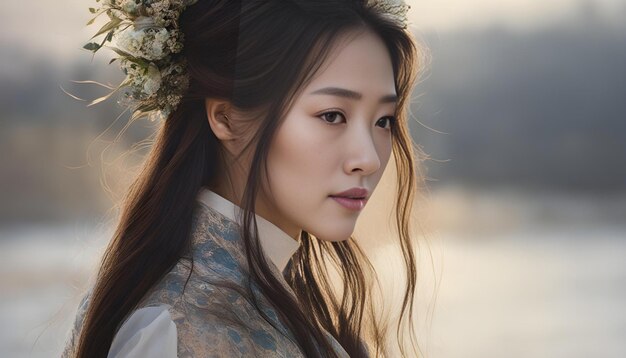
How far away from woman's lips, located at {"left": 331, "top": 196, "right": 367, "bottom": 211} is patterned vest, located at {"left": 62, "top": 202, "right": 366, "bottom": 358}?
0.16 m

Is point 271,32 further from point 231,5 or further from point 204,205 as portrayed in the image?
point 204,205

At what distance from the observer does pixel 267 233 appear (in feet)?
5.98

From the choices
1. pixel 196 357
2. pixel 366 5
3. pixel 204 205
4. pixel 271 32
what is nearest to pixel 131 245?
pixel 204 205

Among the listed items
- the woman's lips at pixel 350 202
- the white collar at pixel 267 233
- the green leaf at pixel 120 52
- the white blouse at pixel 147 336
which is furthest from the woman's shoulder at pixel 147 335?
the green leaf at pixel 120 52

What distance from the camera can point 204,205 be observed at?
177cm

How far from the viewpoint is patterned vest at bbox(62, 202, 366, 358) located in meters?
1.54

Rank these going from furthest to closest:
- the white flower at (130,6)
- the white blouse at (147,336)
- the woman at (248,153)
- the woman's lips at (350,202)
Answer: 1. the white flower at (130,6)
2. the woman's lips at (350,202)
3. the woman at (248,153)
4. the white blouse at (147,336)

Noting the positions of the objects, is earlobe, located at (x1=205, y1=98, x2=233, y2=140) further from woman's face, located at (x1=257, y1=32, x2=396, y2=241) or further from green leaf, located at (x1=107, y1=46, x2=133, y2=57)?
green leaf, located at (x1=107, y1=46, x2=133, y2=57)

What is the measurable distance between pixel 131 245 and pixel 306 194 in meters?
0.30

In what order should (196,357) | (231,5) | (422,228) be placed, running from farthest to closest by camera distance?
(422,228), (231,5), (196,357)

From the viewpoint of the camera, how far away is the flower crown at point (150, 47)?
1.85m

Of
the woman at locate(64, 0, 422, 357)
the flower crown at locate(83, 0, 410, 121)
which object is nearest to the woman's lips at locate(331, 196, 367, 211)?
the woman at locate(64, 0, 422, 357)

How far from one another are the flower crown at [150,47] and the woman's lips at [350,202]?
34cm

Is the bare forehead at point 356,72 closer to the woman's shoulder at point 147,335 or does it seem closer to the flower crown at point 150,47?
the flower crown at point 150,47
